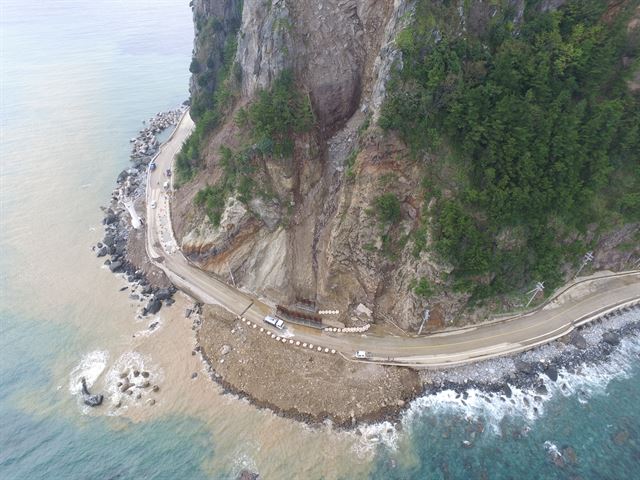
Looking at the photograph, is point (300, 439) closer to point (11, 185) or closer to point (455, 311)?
point (455, 311)

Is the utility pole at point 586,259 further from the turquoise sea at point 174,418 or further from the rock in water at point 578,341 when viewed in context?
the turquoise sea at point 174,418

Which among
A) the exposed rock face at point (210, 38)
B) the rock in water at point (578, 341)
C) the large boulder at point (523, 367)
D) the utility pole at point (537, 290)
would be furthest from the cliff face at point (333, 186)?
the rock in water at point (578, 341)

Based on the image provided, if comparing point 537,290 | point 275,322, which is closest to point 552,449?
point 537,290

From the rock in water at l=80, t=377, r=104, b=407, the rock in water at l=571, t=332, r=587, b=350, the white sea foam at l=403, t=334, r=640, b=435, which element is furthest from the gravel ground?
the rock in water at l=571, t=332, r=587, b=350

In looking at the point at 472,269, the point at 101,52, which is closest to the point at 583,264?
the point at 472,269

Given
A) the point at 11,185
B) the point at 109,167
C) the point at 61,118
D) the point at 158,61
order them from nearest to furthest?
the point at 11,185, the point at 109,167, the point at 61,118, the point at 158,61
